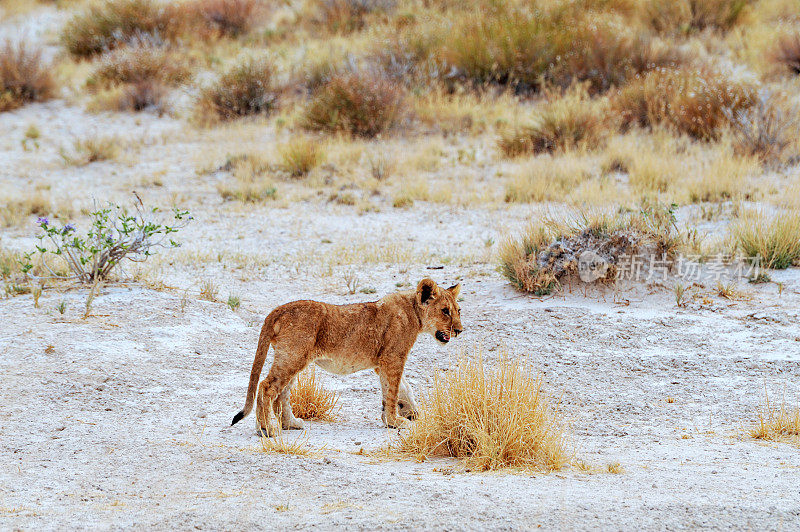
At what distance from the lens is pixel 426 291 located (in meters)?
5.73

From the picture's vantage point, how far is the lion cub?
5387 mm

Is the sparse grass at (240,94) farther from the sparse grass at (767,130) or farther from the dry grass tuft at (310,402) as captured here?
the dry grass tuft at (310,402)

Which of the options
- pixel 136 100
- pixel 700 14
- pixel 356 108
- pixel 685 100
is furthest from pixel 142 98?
pixel 700 14

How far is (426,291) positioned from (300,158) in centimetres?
875

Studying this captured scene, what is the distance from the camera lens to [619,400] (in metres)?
6.65

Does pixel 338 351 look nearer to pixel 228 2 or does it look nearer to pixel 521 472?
pixel 521 472

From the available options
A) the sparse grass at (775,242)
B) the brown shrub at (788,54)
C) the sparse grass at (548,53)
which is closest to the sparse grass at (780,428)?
the sparse grass at (775,242)

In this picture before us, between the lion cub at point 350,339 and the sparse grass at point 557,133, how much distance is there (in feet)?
29.6

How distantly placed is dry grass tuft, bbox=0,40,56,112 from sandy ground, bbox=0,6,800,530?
783cm

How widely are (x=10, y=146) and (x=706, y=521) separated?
14.8 meters

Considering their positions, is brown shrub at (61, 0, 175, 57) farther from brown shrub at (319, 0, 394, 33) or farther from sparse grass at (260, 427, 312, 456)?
sparse grass at (260, 427, 312, 456)

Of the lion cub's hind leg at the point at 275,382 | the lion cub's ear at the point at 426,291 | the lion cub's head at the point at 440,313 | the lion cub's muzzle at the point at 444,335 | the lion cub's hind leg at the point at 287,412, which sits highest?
the lion cub's ear at the point at 426,291

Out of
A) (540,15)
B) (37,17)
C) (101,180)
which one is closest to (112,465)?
(101,180)

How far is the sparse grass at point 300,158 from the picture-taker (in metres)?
14.1
